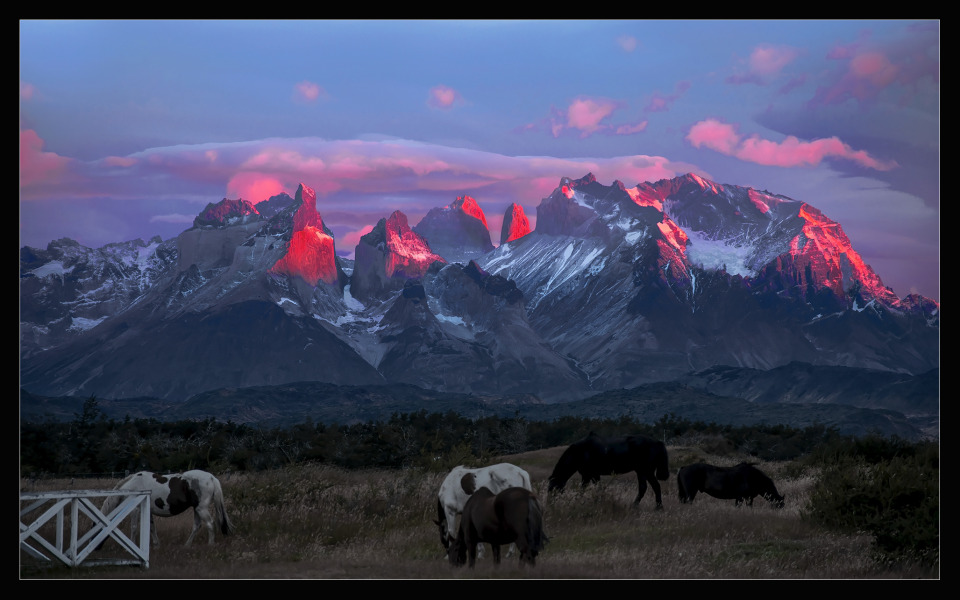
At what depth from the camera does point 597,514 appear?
25594 millimetres

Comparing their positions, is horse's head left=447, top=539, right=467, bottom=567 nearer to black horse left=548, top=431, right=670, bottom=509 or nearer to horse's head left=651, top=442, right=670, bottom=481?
black horse left=548, top=431, right=670, bottom=509

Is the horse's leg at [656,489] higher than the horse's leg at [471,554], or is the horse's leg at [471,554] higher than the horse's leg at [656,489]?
the horse's leg at [471,554]

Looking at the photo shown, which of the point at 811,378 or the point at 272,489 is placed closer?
the point at 272,489

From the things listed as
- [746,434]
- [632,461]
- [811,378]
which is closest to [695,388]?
[811,378]

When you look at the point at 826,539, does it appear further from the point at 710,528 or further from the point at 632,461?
the point at 632,461

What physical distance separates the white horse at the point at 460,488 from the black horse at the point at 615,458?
6.63m

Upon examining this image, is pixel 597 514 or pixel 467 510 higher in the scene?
pixel 467 510

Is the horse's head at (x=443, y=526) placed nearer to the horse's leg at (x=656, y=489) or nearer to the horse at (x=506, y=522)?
the horse at (x=506, y=522)

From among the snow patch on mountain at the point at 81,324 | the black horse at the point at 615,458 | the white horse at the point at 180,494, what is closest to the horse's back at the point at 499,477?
the black horse at the point at 615,458

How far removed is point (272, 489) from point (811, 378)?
181171mm

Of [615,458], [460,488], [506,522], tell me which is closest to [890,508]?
[615,458]

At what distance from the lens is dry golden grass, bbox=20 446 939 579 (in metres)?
19.1

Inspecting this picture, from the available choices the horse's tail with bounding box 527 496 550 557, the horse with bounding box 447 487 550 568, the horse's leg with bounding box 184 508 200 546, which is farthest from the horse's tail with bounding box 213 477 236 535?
the horse's tail with bounding box 527 496 550 557

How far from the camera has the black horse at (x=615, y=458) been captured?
27.5 metres
